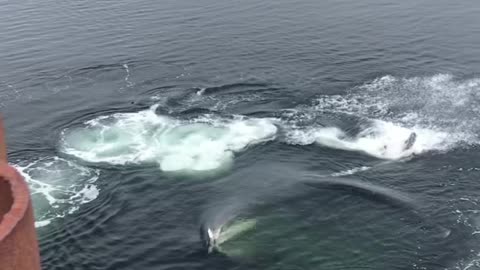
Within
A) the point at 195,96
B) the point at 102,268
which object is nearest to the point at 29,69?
the point at 195,96

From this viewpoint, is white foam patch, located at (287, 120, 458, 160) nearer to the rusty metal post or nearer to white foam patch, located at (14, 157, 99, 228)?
white foam patch, located at (14, 157, 99, 228)

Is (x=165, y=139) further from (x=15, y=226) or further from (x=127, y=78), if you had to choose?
(x=15, y=226)

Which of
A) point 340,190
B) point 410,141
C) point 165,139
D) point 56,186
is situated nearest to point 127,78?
point 165,139

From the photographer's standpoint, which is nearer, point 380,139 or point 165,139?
point 380,139

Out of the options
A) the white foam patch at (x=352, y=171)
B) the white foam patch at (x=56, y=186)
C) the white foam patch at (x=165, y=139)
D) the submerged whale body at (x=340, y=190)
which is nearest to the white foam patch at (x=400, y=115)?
the white foam patch at (x=352, y=171)

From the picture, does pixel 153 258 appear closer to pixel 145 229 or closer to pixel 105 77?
pixel 145 229

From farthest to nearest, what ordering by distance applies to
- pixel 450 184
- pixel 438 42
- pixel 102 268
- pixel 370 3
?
1. pixel 370 3
2. pixel 438 42
3. pixel 450 184
4. pixel 102 268

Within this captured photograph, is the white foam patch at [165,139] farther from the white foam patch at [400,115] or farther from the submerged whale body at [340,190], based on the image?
the submerged whale body at [340,190]
